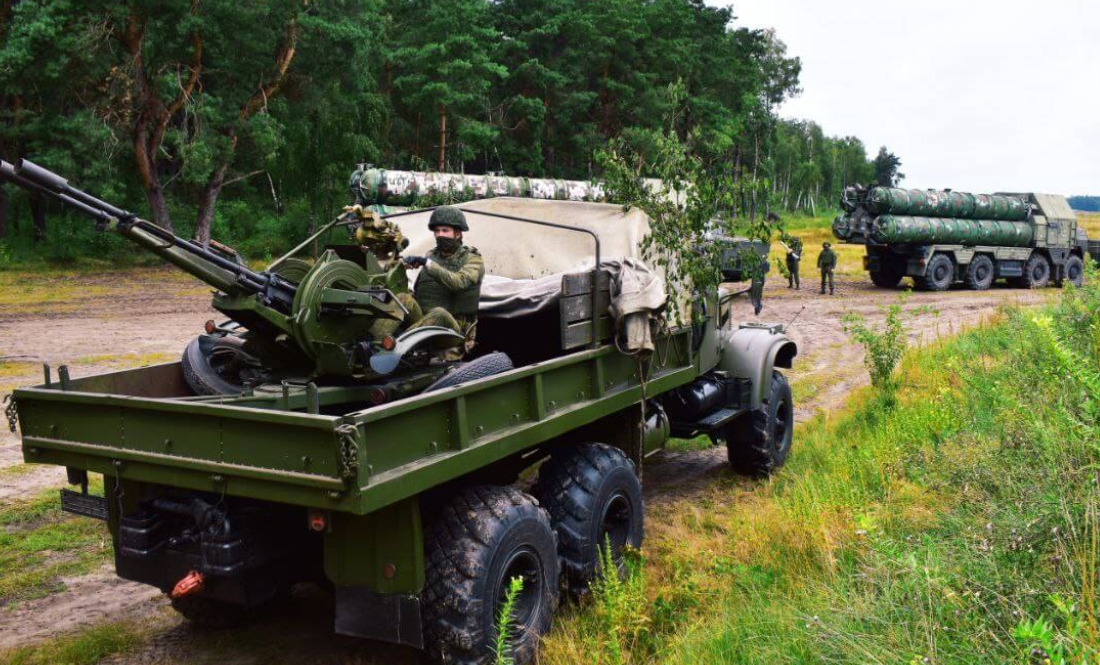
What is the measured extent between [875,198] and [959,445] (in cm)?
1887

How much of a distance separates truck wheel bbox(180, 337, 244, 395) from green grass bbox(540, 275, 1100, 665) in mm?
2197

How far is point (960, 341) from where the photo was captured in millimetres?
11039

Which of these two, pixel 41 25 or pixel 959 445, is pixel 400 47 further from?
pixel 959 445

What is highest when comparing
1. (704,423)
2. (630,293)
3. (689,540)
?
(630,293)

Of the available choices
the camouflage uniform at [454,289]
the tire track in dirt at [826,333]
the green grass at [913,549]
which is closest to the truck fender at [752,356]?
the green grass at [913,549]

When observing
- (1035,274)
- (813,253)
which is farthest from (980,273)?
(813,253)

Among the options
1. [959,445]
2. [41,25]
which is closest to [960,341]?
[959,445]

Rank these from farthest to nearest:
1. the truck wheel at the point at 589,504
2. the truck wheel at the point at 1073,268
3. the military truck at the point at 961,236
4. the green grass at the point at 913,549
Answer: the truck wheel at the point at 1073,268, the military truck at the point at 961,236, the truck wheel at the point at 589,504, the green grass at the point at 913,549

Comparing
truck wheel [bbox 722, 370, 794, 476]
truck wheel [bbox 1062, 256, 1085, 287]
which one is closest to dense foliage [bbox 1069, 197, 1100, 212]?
truck wheel [bbox 1062, 256, 1085, 287]

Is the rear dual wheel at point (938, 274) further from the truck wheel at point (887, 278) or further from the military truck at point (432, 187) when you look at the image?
the military truck at point (432, 187)

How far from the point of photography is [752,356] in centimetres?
772

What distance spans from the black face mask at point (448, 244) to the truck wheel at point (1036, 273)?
24.9m

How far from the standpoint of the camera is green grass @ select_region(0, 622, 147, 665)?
4617 mm

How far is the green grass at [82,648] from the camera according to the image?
4.62 meters
